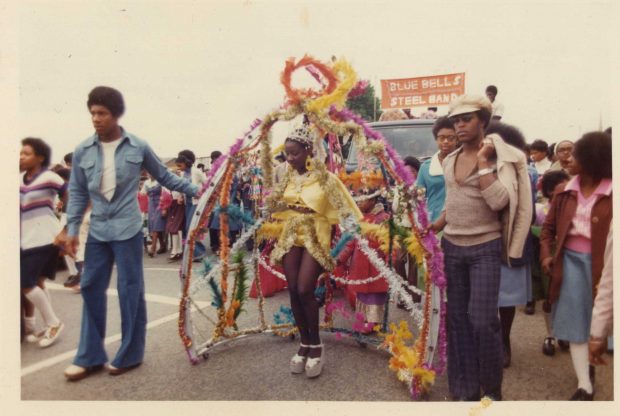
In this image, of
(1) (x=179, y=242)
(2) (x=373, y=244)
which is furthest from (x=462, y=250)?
(1) (x=179, y=242)

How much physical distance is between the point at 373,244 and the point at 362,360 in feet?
2.95

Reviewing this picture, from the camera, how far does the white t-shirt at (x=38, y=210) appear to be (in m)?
3.10

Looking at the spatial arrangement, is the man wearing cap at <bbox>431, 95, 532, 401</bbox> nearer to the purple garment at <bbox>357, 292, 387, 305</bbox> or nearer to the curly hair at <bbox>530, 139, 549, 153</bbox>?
the purple garment at <bbox>357, 292, 387, 305</bbox>

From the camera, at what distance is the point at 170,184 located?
3.21 meters

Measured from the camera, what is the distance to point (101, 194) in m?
2.99

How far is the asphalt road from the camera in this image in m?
2.86

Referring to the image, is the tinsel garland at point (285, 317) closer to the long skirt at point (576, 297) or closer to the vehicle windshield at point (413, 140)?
the long skirt at point (576, 297)

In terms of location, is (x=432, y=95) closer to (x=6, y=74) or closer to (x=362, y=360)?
(x=362, y=360)

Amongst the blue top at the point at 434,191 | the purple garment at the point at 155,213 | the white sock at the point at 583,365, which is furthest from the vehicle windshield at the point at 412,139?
the purple garment at the point at 155,213

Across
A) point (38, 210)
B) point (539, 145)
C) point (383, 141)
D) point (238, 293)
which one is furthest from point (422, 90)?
point (38, 210)

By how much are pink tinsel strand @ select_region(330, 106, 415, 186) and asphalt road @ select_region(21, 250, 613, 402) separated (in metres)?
1.38

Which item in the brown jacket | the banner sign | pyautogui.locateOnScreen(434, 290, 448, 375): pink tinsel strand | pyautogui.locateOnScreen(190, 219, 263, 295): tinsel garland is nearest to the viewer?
the brown jacket

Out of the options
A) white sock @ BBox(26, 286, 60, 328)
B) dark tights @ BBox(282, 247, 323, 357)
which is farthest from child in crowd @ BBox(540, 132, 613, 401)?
white sock @ BBox(26, 286, 60, 328)

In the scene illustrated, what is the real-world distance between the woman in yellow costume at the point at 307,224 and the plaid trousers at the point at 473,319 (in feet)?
2.47
